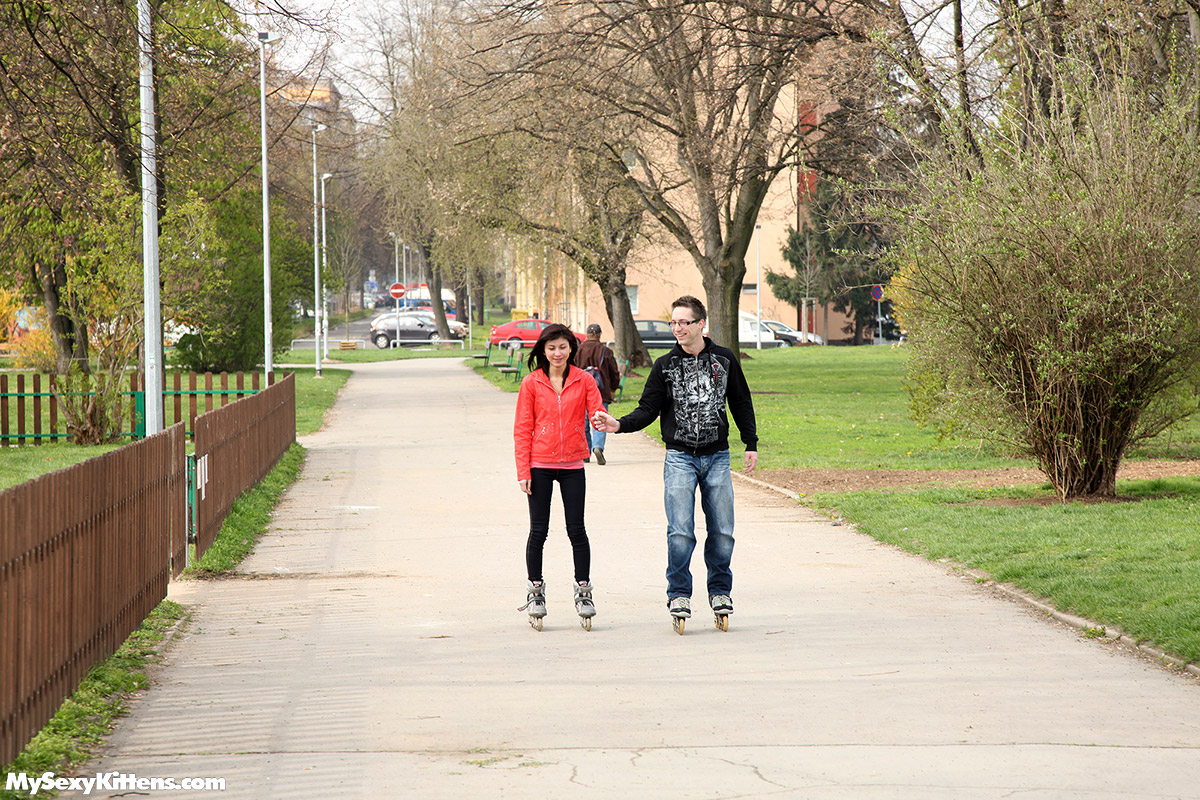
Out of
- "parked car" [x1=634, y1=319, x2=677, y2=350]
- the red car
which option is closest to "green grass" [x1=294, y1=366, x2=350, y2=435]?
the red car

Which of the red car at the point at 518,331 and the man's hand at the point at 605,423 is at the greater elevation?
the red car at the point at 518,331

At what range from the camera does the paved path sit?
15.7ft

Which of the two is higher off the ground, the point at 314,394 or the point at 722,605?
the point at 314,394

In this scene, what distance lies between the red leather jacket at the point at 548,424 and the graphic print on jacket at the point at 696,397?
1.52 ft

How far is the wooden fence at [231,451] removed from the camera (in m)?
10.0

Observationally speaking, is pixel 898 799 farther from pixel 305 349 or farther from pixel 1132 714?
pixel 305 349

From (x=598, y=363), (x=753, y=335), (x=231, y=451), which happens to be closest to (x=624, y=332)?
(x=598, y=363)

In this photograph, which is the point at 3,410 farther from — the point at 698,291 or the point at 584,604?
the point at 698,291

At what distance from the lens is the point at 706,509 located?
299 inches

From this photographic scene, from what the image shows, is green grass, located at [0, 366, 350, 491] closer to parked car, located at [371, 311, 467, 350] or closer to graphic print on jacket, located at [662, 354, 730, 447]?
graphic print on jacket, located at [662, 354, 730, 447]

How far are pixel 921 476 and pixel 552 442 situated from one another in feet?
28.2

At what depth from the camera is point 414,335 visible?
221 ft

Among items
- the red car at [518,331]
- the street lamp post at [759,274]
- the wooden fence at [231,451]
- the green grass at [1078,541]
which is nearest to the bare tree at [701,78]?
the wooden fence at [231,451]

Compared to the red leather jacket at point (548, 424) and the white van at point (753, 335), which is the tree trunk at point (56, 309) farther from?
the white van at point (753, 335)
